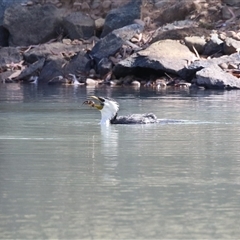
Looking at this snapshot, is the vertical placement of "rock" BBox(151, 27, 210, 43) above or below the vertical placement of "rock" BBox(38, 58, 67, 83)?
above

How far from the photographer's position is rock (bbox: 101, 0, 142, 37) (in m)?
35.7

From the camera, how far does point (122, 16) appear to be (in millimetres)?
36000

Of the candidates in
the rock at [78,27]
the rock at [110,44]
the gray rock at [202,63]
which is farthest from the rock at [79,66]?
the gray rock at [202,63]

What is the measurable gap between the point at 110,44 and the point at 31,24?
6243mm

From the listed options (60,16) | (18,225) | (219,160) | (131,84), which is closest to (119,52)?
(131,84)

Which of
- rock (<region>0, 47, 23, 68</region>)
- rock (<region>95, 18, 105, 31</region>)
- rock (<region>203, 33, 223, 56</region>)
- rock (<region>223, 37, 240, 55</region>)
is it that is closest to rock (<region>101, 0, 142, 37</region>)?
rock (<region>95, 18, 105, 31</region>)

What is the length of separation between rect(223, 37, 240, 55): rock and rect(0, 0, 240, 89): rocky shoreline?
43mm

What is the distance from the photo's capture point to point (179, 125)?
15195mm

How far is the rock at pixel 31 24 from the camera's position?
37.5 metres

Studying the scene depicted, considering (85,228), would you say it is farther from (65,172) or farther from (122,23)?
(122,23)

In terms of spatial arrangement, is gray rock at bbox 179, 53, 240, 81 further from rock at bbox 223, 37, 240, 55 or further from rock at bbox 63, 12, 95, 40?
rock at bbox 63, 12, 95, 40

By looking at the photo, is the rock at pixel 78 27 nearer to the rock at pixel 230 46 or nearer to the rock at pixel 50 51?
the rock at pixel 50 51

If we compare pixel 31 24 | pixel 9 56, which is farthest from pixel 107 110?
pixel 31 24

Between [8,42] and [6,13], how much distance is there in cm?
114
